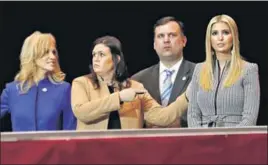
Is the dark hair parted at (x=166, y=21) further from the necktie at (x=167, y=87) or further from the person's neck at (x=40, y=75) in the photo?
the person's neck at (x=40, y=75)

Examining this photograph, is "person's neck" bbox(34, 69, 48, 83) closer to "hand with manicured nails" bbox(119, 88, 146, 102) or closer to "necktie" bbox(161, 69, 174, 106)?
"hand with manicured nails" bbox(119, 88, 146, 102)

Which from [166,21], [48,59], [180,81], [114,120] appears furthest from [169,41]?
[48,59]

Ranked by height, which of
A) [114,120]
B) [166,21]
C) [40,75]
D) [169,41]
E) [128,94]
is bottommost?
[114,120]

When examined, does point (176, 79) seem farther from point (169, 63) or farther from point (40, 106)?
point (40, 106)

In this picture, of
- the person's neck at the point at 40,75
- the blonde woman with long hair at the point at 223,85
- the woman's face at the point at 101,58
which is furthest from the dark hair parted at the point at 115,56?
the blonde woman with long hair at the point at 223,85

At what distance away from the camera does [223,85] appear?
2.48m

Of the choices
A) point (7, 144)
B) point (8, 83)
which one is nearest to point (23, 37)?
point (8, 83)

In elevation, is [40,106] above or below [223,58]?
below

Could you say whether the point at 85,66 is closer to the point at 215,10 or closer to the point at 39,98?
the point at 39,98

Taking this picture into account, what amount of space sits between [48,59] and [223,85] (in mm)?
908

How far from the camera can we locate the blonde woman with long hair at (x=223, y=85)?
2.43m

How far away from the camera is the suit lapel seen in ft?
8.49

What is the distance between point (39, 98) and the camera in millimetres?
2555

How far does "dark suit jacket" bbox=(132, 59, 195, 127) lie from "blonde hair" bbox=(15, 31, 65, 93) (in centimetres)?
42
